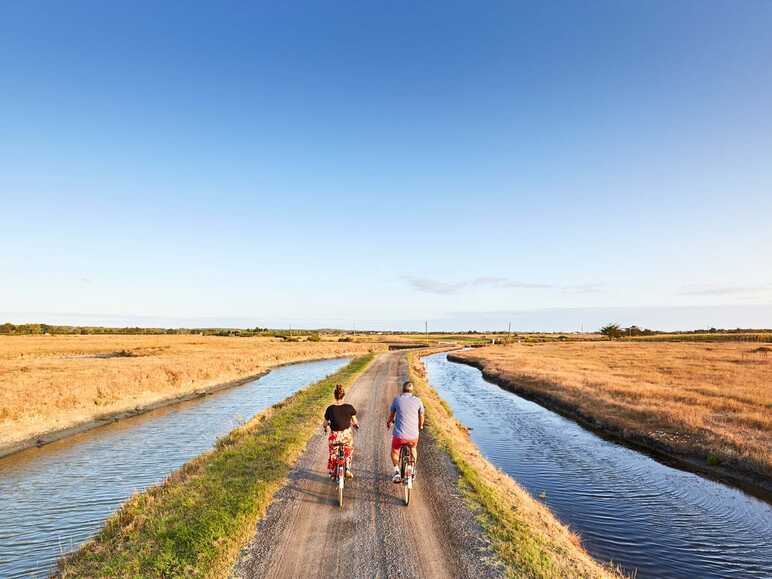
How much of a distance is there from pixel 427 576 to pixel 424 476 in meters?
6.01

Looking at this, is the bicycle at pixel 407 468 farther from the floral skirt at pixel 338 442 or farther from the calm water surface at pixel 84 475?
the calm water surface at pixel 84 475

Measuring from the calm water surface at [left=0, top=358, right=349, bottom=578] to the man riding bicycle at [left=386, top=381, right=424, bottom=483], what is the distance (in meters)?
9.02

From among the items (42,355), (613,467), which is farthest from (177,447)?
(42,355)

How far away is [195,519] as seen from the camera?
35.2 feet

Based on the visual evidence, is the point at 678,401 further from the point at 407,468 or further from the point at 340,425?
the point at 340,425

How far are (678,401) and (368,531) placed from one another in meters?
30.6

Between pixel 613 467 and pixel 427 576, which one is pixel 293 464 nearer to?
pixel 427 576

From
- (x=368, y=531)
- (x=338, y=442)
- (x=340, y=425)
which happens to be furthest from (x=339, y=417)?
(x=368, y=531)

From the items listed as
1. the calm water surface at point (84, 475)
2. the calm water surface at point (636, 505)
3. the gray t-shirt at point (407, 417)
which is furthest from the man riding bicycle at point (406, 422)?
the calm water surface at point (84, 475)

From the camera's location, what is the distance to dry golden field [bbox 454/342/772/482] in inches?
872

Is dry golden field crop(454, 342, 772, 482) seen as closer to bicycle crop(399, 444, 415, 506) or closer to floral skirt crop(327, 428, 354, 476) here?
bicycle crop(399, 444, 415, 506)

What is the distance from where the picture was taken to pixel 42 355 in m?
69.3

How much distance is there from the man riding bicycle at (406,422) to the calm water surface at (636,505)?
21.8 ft

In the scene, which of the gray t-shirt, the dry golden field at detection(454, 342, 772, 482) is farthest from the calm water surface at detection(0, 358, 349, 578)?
the dry golden field at detection(454, 342, 772, 482)
